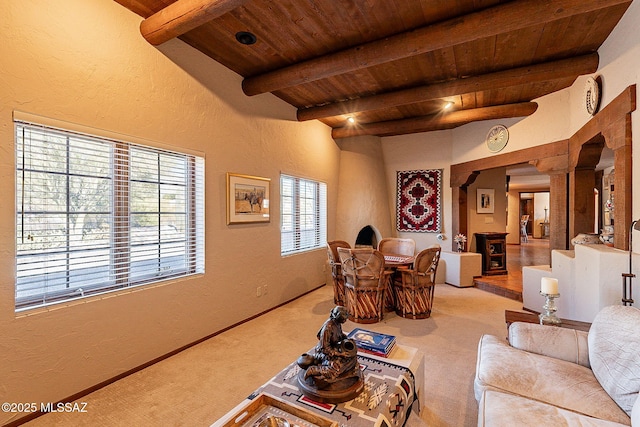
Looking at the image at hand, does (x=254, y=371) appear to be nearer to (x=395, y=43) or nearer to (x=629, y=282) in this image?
(x=629, y=282)

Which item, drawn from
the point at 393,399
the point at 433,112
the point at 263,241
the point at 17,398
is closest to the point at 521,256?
the point at 433,112

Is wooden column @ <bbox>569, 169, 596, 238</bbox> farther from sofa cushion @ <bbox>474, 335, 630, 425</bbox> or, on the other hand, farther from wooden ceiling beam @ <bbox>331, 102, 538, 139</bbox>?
sofa cushion @ <bbox>474, 335, 630, 425</bbox>

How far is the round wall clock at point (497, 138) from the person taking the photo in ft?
15.7

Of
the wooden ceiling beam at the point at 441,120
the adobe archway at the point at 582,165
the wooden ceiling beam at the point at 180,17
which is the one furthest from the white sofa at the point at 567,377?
the wooden ceiling beam at the point at 441,120

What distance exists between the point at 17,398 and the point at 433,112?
5746 mm

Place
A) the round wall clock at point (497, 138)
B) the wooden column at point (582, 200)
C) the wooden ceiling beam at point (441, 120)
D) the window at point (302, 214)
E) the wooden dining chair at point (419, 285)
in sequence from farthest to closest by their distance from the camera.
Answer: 1. the round wall clock at point (497, 138)
2. the window at point (302, 214)
3. the wooden ceiling beam at point (441, 120)
4. the wooden column at point (582, 200)
5. the wooden dining chair at point (419, 285)

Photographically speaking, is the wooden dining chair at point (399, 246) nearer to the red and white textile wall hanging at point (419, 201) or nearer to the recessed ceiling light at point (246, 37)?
the red and white textile wall hanging at point (419, 201)

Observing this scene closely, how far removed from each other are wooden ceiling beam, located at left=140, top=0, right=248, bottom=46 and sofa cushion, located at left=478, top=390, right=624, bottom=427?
2.84 m

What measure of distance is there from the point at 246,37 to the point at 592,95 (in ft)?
11.9

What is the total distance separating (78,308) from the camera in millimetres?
2170

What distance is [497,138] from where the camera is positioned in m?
4.89

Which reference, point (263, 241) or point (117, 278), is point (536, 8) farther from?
point (117, 278)

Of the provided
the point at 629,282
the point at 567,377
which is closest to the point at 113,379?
the point at 567,377

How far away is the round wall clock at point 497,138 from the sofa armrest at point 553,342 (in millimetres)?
3655
